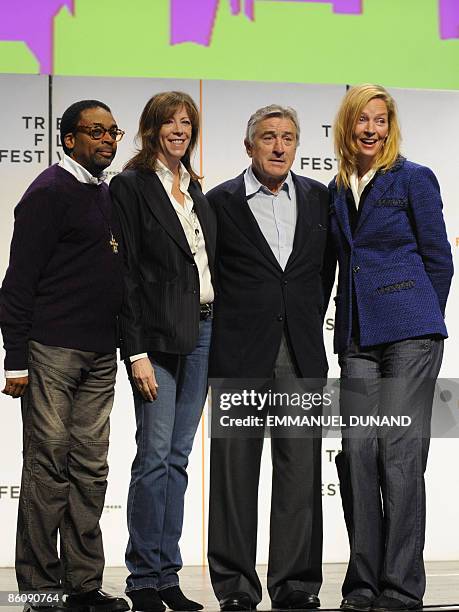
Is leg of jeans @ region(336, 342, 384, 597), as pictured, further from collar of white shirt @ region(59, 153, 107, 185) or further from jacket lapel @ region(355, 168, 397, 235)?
collar of white shirt @ region(59, 153, 107, 185)

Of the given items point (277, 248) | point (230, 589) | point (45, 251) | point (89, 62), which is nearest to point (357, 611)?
point (230, 589)

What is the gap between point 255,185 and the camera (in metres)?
3.08

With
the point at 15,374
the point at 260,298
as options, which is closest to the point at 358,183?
the point at 260,298

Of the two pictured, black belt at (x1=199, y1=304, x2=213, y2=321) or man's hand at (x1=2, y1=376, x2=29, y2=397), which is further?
black belt at (x1=199, y1=304, x2=213, y2=321)

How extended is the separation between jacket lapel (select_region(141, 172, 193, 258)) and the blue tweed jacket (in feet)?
1.56

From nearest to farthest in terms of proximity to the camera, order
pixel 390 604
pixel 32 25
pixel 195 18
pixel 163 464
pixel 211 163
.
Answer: pixel 390 604, pixel 163 464, pixel 211 163, pixel 32 25, pixel 195 18

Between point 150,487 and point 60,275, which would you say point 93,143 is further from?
point 150,487

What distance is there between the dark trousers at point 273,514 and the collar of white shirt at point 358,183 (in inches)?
18.8

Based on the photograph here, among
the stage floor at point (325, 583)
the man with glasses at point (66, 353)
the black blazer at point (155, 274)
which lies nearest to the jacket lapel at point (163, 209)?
the black blazer at point (155, 274)

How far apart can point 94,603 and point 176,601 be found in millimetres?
225

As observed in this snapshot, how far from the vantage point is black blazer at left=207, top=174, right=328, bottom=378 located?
2.97 m

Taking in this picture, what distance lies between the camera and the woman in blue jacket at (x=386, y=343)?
115 inches

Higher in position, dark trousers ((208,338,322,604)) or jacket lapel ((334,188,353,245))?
jacket lapel ((334,188,353,245))

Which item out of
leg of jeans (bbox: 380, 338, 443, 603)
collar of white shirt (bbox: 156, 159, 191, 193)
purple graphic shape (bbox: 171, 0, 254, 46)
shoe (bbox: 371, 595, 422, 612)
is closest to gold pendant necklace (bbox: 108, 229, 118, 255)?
collar of white shirt (bbox: 156, 159, 191, 193)
